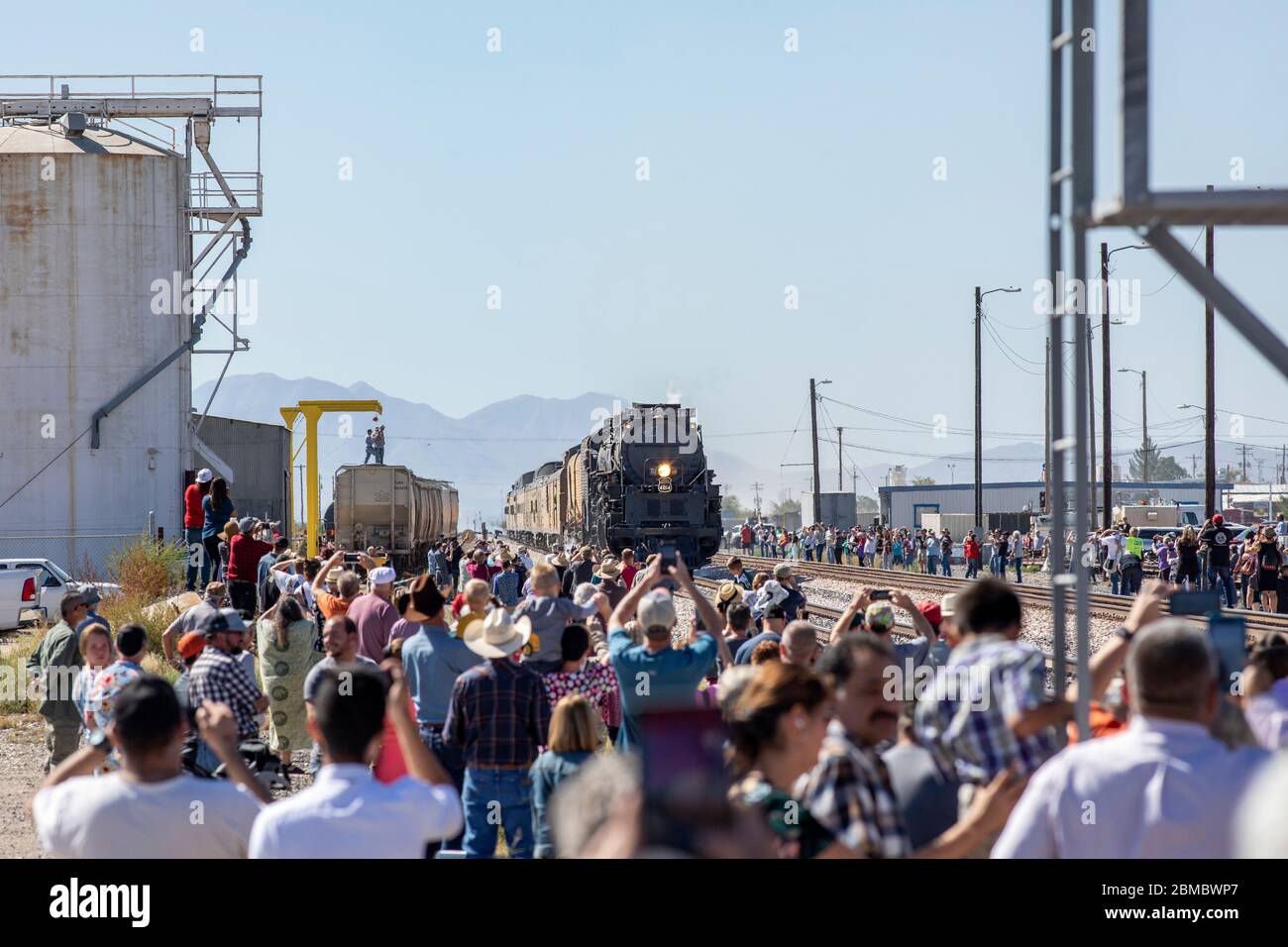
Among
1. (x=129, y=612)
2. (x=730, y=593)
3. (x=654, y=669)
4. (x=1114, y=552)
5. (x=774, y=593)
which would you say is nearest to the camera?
(x=654, y=669)

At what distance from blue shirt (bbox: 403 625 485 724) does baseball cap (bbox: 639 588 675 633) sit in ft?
4.34

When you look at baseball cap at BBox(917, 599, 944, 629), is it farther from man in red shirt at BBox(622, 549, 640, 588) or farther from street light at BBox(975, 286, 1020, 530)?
street light at BBox(975, 286, 1020, 530)

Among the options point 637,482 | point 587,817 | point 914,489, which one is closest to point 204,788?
point 587,817

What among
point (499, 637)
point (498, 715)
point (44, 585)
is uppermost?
point (499, 637)

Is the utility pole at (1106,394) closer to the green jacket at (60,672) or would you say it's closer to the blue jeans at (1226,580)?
the blue jeans at (1226,580)

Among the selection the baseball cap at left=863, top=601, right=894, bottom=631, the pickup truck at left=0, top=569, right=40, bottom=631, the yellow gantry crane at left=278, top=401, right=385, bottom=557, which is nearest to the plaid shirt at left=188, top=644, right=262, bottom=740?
the baseball cap at left=863, top=601, right=894, bottom=631

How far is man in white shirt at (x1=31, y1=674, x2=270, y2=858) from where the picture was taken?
4863mm

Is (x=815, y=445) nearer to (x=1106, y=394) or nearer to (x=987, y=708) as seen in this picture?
(x=1106, y=394)

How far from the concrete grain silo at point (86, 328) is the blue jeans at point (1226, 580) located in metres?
24.1

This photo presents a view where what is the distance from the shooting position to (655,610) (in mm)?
7980

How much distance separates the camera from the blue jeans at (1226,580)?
25.0 meters

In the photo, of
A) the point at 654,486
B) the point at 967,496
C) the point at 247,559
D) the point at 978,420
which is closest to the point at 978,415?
the point at 978,420

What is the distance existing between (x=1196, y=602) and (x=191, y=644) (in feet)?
19.9
